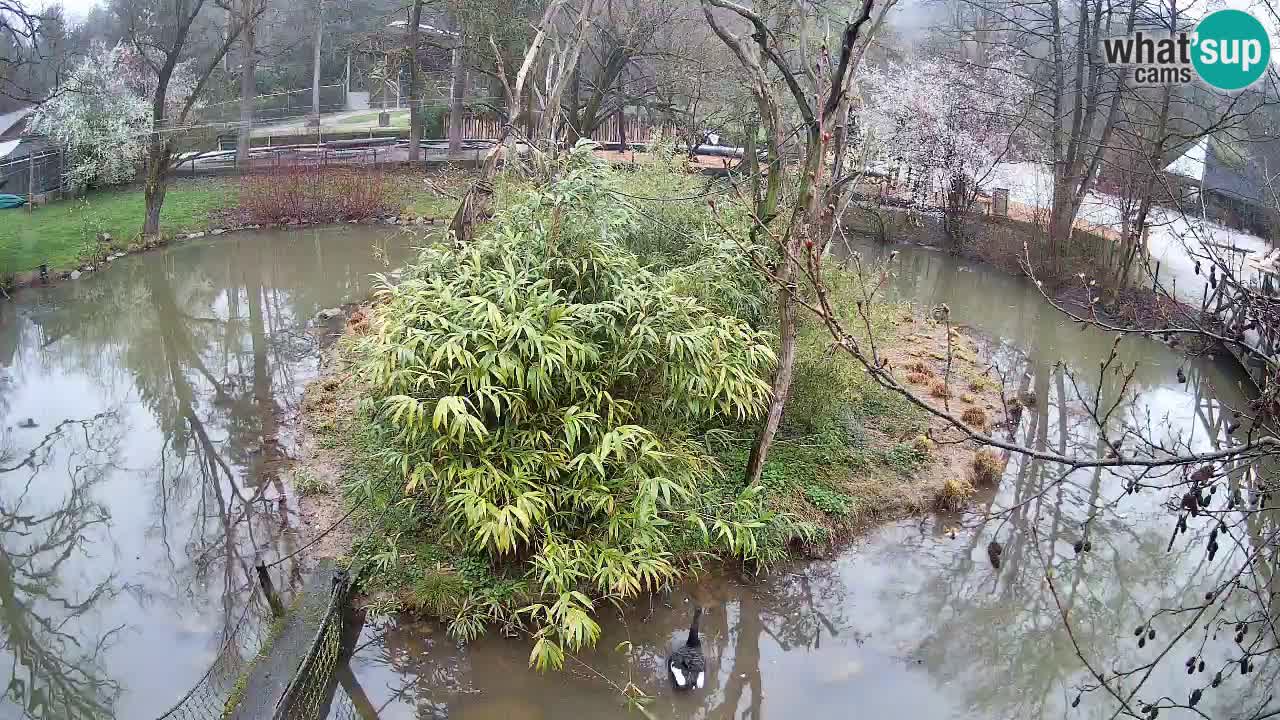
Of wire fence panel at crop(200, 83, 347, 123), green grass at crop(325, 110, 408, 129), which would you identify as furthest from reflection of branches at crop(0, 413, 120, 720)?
green grass at crop(325, 110, 408, 129)

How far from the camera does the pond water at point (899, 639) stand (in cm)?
461

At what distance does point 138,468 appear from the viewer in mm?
6773

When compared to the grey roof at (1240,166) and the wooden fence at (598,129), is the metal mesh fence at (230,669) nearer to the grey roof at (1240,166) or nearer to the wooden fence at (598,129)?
the grey roof at (1240,166)

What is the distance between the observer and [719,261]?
6137mm

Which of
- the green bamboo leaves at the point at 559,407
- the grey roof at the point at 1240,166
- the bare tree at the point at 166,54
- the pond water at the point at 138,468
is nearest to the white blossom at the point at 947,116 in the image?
the grey roof at the point at 1240,166

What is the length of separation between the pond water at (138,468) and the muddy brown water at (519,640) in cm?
2

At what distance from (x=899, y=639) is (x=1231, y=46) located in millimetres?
6026

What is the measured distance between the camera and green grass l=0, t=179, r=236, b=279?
11320mm

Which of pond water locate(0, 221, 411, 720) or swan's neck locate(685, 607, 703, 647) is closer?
swan's neck locate(685, 607, 703, 647)

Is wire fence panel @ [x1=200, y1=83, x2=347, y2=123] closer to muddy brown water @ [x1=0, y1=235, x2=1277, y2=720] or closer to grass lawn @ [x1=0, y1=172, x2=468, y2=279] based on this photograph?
grass lawn @ [x1=0, y1=172, x2=468, y2=279]

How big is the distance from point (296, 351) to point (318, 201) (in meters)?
5.91

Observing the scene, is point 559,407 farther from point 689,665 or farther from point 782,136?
point 782,136

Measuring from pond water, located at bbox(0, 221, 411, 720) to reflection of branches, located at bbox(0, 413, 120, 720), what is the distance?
1cm

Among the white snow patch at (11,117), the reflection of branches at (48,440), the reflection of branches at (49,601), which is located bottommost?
the reflection of branches at (49,601)
